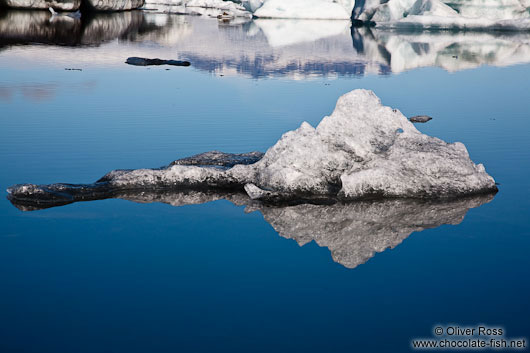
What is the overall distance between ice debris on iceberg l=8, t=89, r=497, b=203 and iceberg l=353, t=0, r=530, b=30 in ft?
64.0

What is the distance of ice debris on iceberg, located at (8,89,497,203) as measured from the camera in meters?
4.23

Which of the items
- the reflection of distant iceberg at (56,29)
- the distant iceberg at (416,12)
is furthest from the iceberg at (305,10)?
the reflection of distant iceberg at (56,29)

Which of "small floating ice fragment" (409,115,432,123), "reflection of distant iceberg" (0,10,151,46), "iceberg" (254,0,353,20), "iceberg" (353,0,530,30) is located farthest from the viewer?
"iceberg" (254,0,353,20)

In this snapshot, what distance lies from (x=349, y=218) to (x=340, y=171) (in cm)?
59

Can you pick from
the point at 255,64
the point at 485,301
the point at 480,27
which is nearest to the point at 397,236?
the point at 485,301

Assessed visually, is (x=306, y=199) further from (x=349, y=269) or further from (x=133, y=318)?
(x=133, y=318)

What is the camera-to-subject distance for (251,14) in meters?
31.0

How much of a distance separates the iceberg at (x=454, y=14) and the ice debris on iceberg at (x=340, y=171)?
64.0 feet

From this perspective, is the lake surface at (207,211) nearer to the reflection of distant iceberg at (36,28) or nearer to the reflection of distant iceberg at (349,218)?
the reflection of distant iceberg at (349,218)

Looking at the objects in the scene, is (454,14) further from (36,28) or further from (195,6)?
(195,6)

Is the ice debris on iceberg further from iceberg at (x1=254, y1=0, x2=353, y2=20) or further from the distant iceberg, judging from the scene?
iceberg at (x1=254, y1=0, x2=353, y2=20)

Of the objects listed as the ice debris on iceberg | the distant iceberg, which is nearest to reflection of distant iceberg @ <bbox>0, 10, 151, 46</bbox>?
the distant iceberg

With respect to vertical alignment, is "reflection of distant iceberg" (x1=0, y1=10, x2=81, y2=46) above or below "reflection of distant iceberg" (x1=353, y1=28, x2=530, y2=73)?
below

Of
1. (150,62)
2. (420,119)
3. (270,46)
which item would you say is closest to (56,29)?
(270,46)
